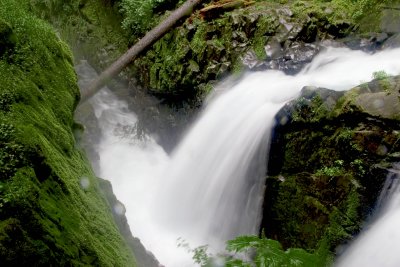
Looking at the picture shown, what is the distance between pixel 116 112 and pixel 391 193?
25.7ft

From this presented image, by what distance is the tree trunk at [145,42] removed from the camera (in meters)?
9.52

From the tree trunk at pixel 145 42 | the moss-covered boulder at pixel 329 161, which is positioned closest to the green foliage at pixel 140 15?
the tree trunk at pixel 145 42

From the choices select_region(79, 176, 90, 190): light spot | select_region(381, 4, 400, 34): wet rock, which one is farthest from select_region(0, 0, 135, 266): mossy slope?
select_region(381, 4, 400, 34): wet rock

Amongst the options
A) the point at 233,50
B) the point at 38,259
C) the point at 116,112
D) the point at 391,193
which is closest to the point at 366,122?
the point at 391,193

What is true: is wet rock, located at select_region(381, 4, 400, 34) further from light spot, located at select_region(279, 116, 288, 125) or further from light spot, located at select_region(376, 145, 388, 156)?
light spot, located at select_region(376, 145, 388, 156)

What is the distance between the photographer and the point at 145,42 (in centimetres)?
980

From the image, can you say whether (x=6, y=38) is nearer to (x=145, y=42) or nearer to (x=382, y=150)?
(x=382, y=150)

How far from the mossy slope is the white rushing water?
3.27 metres

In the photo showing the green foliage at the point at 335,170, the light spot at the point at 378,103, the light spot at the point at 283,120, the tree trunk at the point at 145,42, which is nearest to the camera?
the light spot at the point at 378,103

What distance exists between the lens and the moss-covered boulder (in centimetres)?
518

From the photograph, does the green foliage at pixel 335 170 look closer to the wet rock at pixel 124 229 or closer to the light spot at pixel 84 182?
the wet rock at pixel 124 229

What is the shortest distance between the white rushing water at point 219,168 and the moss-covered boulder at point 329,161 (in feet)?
1.24

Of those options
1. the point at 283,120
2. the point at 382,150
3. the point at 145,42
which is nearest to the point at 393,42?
the point at 283,120

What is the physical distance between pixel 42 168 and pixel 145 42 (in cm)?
764
